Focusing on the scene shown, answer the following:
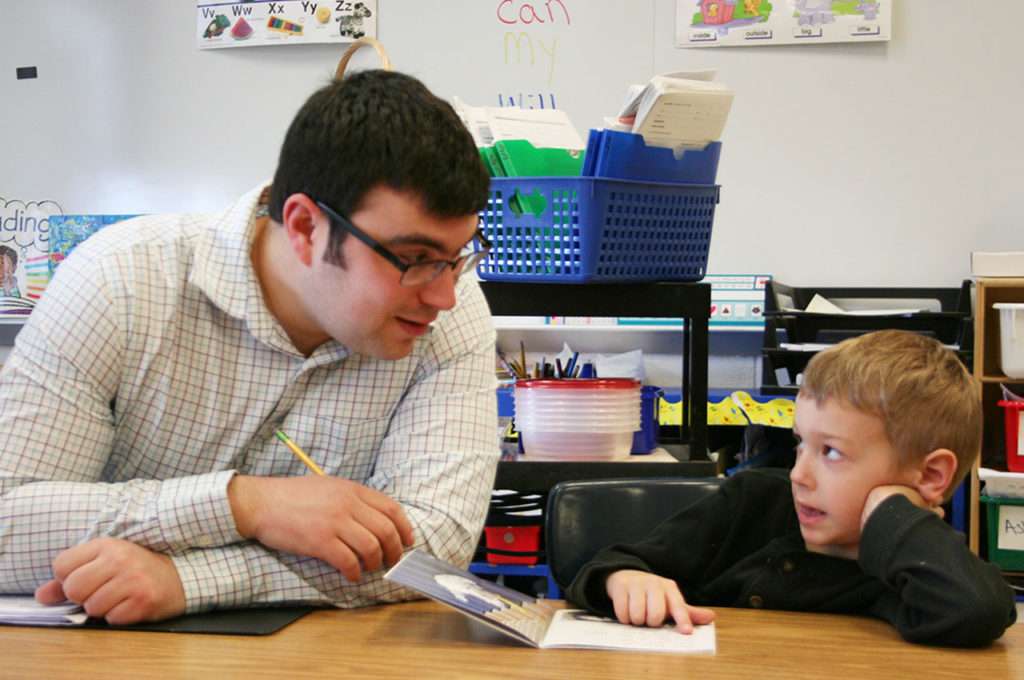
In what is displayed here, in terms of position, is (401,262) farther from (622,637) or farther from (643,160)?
(643,160)

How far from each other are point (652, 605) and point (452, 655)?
0.22 metres

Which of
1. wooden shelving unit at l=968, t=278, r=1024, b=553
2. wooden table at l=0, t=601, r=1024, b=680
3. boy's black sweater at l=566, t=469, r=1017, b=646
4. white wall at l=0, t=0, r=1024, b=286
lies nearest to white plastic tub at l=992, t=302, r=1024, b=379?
wooden shelving unit at l=968, t=278, r=1024, b=553

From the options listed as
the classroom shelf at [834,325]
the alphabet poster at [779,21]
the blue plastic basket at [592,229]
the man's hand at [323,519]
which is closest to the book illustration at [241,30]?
the alphabet poster at [779,21]

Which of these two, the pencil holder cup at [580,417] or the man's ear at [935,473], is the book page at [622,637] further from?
the pencil holder cup at [580,417]

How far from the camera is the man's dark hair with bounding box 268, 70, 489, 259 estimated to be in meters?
1.02

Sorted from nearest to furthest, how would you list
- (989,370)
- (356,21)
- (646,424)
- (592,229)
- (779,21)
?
(592,229), (646,424), (989,370), (779,21), (356,21)

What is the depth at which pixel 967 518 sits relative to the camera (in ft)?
9.59

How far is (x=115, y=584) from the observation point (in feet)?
3.02

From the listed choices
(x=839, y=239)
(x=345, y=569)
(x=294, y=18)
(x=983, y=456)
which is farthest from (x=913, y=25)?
(x=345, y=569)

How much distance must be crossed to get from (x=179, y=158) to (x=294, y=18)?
672 millimetres

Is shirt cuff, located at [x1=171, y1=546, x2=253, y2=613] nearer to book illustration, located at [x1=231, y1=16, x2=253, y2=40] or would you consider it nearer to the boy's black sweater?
the boy's black sweater

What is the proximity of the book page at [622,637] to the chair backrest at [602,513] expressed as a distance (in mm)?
253

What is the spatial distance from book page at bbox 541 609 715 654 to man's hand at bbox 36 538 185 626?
37 cm

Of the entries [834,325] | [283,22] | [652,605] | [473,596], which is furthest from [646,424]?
[283,22]
